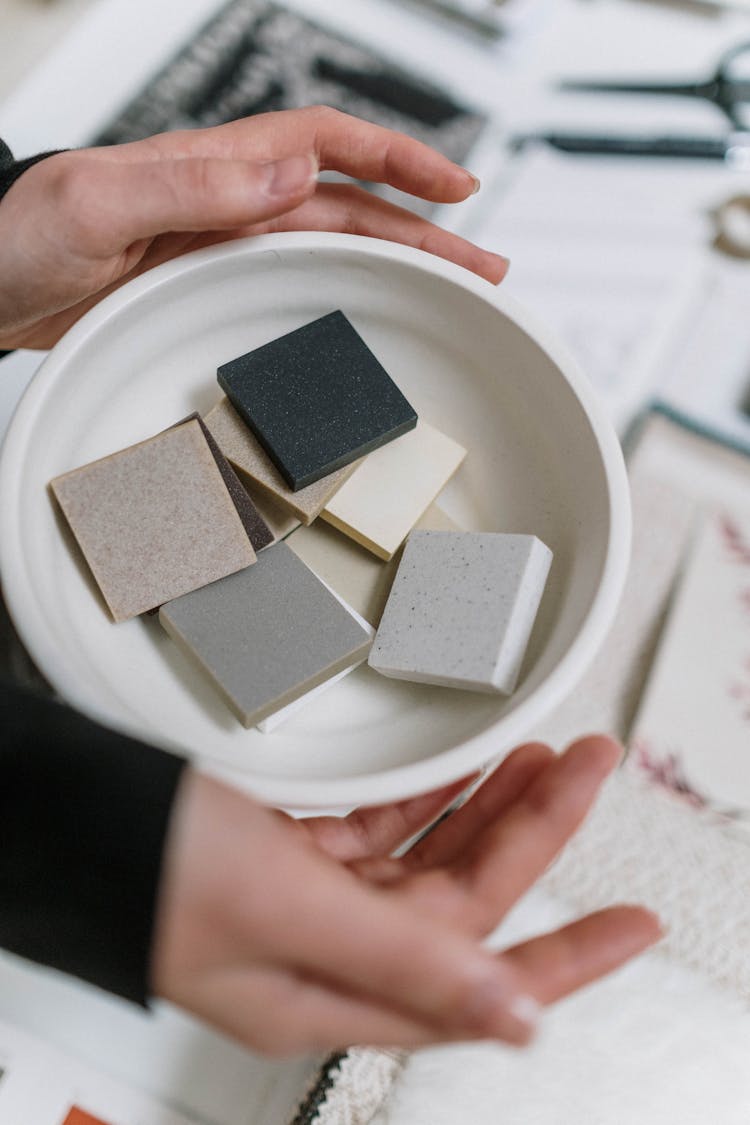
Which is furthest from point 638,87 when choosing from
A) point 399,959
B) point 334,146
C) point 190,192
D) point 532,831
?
point 399,959

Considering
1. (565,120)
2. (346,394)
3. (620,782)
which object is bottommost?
(620,782)

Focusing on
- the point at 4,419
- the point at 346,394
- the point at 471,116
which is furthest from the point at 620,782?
the point at 471,116

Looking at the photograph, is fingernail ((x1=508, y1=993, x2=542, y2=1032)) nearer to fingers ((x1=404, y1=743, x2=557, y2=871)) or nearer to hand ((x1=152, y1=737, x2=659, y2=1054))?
hand ((x1=152, y1=737, x2=659, y2=1054))

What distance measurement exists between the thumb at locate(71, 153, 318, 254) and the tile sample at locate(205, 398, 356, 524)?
15 centimetres

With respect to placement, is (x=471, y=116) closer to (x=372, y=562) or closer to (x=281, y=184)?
(x=281, y=184)

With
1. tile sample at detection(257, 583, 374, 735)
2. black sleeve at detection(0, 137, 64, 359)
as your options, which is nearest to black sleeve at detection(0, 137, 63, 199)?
black sleeve at detection(0, 137, 64, 359)

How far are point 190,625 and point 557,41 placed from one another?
A: 1016 millimetres

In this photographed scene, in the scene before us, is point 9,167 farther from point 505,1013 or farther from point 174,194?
point 505,1013

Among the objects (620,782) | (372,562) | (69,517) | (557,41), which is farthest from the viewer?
(557,41)

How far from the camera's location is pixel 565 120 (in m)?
1.10

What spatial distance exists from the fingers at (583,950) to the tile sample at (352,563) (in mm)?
305

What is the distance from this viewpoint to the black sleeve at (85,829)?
0.42 m

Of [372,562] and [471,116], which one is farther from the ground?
[471,116]

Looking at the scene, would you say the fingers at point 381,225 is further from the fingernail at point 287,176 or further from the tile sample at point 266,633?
the tile sample at point 266,633
